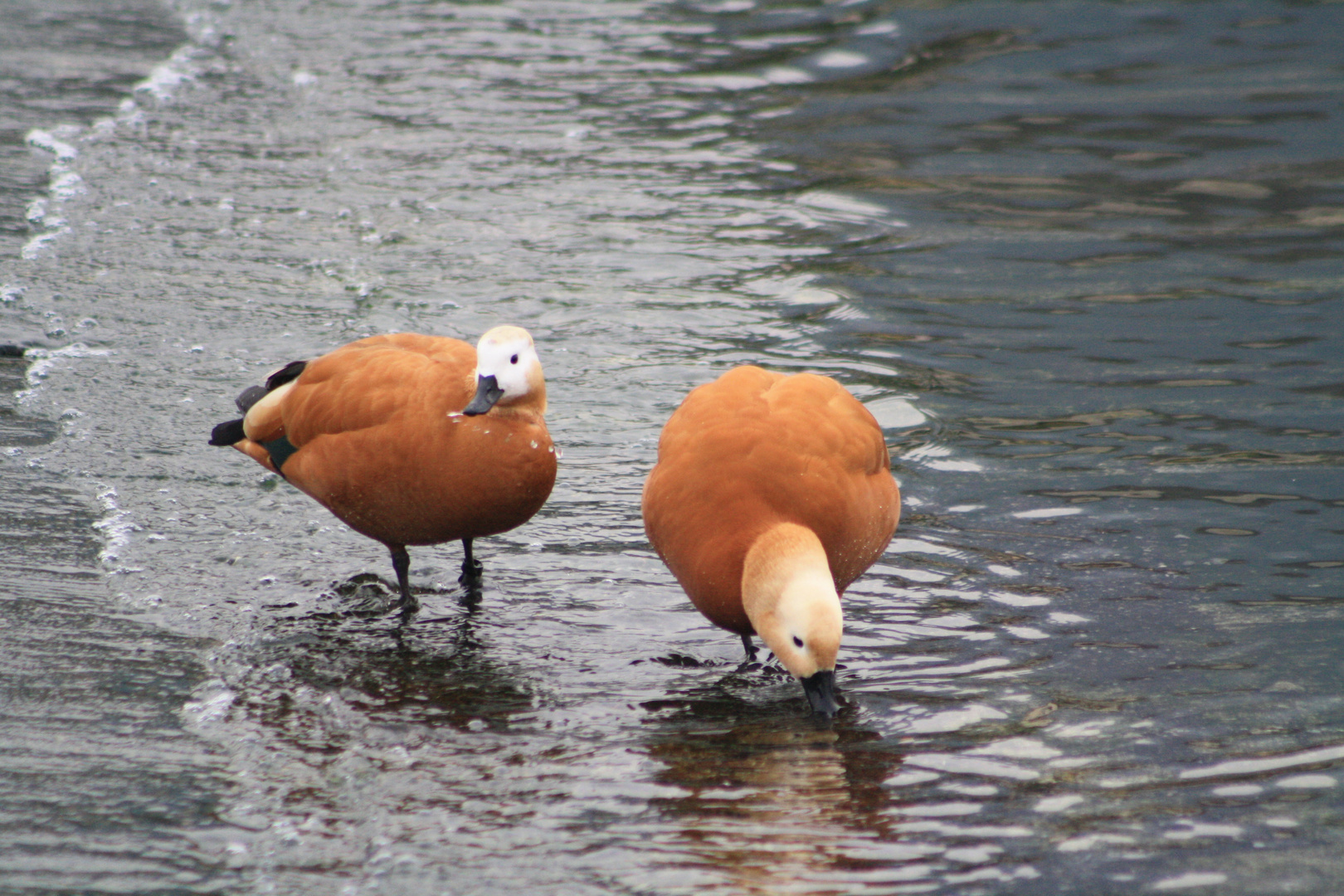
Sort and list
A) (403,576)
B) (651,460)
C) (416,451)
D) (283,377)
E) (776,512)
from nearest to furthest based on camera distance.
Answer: (776,512) < (416,451) < (403,576) < (283,377) < (651,460)

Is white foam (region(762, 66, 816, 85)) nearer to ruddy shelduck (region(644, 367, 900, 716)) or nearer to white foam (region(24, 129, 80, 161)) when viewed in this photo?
white foam (region(24, 129, 80, 161))

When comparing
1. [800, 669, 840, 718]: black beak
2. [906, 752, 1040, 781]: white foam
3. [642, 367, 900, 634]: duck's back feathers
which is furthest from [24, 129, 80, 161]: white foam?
[906, 752, 1040, 781]: white foam

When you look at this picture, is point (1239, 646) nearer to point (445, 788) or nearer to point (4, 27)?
point (445, 788)

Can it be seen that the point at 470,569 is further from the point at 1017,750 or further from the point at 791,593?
the point at 1017,750

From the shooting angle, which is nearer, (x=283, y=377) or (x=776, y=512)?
(x=776, y=512)

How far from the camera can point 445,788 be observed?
4152mm

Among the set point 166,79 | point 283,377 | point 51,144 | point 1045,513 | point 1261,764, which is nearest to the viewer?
point 1261,764

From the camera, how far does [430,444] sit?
17.2ft

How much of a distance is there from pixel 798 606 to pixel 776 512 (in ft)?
1.52

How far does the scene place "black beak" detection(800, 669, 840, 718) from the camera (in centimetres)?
449

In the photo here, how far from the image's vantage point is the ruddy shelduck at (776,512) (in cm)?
446

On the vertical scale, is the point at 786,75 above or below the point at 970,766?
above

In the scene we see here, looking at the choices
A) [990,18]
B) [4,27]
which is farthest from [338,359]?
[4,27]

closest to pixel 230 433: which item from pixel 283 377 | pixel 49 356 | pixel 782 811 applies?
pixel 283 377
